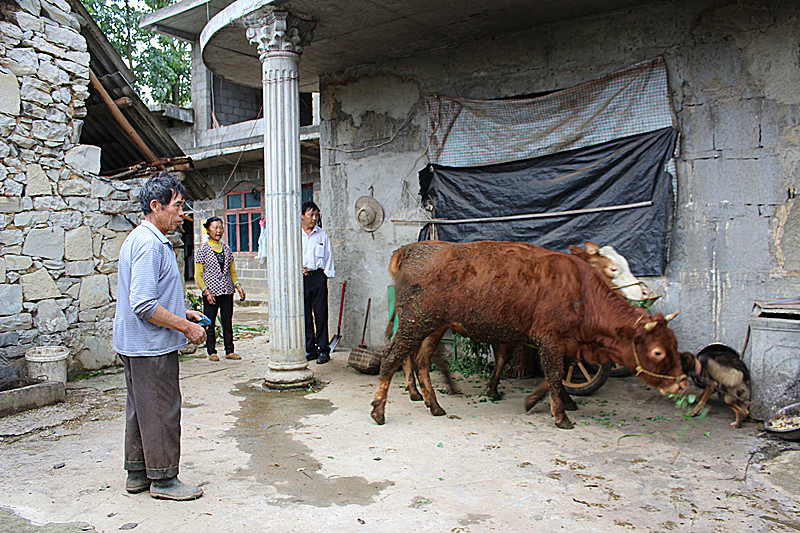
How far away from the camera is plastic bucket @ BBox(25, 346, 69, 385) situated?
6.15 meters

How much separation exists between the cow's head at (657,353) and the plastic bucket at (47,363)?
573 centimetres

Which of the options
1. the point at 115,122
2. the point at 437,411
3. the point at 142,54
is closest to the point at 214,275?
the point at 115,122

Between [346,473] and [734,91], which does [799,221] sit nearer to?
[734,91]

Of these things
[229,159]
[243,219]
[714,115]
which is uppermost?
[229,159]

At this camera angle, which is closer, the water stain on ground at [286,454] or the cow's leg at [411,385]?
the water stain on ground at [286,454]

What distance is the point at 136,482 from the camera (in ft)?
12.0

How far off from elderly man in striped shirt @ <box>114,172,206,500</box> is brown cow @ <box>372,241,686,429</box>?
6.56 ft

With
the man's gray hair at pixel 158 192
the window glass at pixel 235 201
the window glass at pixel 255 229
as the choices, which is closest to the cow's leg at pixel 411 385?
the man's gray hair at pixel 158 192

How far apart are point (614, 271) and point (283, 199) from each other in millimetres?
3477

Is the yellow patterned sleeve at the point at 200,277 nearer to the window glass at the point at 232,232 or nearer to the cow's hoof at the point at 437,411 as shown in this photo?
the cow's hoof at the point at 437,411

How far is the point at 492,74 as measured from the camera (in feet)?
23.3

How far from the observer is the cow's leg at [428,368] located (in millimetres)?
5359

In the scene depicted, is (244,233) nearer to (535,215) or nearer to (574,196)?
(535,215)

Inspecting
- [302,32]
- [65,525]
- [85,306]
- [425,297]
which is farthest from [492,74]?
[65,525]
